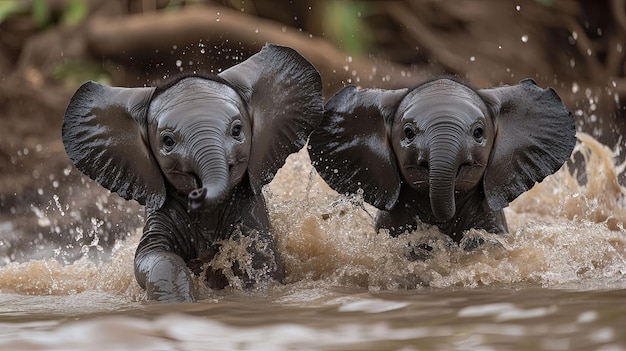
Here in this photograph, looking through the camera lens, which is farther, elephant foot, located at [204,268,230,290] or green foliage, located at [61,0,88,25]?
green foliage, located at [61,0,88,25]

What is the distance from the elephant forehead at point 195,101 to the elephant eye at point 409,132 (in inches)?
35.3

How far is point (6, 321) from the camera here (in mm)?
5453

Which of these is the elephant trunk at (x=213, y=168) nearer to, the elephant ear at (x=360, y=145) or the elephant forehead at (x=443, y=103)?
the elephant forehead at (x=443, y=103)

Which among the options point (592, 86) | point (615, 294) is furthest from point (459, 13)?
point (615, 294)

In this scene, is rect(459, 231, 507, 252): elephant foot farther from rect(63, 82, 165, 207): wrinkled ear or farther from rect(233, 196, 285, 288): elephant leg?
rect(63, 82, 165, 207): wrinkled ear

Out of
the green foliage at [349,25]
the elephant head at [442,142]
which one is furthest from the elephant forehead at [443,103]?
the green foliage at [349,25]

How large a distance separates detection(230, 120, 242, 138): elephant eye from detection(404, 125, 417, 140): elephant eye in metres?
0.93

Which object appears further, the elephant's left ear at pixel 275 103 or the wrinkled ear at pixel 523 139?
the wrinkled ear at pixel 523 139

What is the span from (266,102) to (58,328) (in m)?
2.30

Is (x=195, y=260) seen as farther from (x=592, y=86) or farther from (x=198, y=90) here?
(x=592, y=86)

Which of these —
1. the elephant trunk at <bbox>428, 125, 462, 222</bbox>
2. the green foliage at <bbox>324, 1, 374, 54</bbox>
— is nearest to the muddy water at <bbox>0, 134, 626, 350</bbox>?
the elephant trunk at <bbox>428, 125, 462, 222</bbox>

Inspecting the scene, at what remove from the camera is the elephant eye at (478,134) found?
683cm

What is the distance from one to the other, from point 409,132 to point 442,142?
35 cm

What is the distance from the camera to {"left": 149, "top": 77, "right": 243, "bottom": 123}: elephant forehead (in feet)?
21.1
